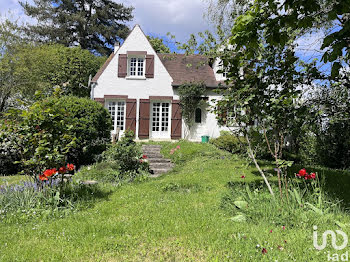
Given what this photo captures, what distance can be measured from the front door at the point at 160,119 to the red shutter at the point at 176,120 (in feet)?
1.27

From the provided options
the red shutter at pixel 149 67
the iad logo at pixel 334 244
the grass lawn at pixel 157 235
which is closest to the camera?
the iad logo at pixel 334 244

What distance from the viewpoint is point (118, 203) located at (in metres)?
4.37

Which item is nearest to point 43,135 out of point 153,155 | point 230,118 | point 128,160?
point 128,160

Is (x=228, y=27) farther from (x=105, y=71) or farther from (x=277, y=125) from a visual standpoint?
(x=105, y=71)

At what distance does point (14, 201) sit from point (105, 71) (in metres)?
11.1

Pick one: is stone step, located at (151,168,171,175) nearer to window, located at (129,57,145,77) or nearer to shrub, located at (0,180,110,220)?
shrub, located at (0,180,110,220)

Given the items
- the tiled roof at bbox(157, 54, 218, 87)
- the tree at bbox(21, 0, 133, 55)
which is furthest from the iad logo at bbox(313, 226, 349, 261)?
the tree at bbox(21, 0, 133, 55)

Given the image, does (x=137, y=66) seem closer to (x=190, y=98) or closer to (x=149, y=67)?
(x=149, y=67)

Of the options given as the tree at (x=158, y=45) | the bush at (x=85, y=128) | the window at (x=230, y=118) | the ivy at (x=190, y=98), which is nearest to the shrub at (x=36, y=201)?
the window at (x=230, y=118)

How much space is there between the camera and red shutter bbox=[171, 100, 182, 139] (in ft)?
45.8

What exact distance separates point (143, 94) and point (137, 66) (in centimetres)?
180

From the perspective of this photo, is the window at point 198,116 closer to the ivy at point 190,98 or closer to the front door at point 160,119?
the ivy at point 190,98

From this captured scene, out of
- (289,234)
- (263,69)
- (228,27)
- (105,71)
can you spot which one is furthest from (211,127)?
(289,234)

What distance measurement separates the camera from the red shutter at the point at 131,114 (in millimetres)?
13703
